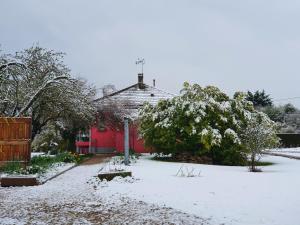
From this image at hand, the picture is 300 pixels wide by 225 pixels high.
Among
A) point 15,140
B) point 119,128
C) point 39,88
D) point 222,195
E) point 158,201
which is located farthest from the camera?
point 119,128

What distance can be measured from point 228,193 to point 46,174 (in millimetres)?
7483

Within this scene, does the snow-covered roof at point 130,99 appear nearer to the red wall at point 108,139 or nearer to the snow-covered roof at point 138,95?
the snow-covered roof at point 138,95

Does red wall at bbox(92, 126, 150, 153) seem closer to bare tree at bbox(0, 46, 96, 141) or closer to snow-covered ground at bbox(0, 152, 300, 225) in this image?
bare tree at bbox(0, 46, 96, 141)

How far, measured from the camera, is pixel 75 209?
8555 mm

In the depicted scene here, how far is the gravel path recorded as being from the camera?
→ 24.3 ft

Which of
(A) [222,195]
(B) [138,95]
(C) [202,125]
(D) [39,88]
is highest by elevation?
(B) [138,95]

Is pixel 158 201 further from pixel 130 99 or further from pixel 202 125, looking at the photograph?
pixel 130 99

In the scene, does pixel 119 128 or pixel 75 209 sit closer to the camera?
pixel 75 209

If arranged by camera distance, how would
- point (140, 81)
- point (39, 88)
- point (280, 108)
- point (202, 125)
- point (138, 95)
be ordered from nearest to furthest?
point (39, 88) < point (202, 125) < point (138, 95) < point (140, 81) < point (280, 108)

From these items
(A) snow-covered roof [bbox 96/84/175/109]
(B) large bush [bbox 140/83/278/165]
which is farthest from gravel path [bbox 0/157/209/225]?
(A) snow-covered roof [bbox 96/84/175/109]

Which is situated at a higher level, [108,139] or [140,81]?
[140,81]

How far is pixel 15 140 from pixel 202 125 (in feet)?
30.4

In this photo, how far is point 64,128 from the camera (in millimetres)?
28359

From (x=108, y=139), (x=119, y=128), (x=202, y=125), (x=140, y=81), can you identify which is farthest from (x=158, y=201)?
(x=140, y=81)
